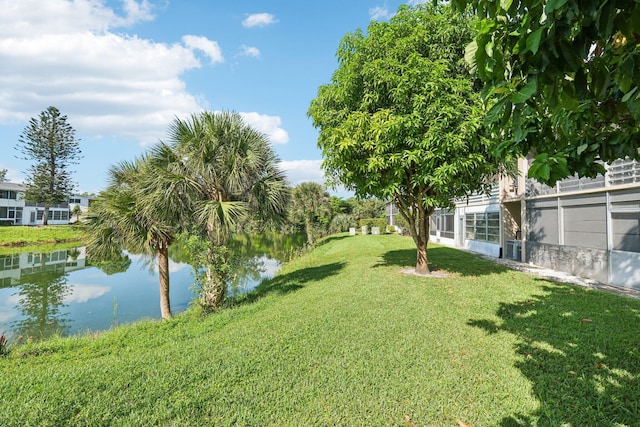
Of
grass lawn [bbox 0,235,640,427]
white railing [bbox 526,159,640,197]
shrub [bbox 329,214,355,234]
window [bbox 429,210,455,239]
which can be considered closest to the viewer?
grass lawn [bbox 0,235,640,427]

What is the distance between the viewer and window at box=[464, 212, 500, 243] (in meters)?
16.8

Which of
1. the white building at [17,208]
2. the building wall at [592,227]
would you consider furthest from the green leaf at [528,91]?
the white building at [17,208]

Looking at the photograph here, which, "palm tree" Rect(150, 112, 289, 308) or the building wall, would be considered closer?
"palm tree" Rect(150, 112, 289, 308)

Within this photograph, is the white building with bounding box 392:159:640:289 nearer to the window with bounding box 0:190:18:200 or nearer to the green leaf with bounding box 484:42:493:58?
the green leaf with bounding box 484:42:493:58

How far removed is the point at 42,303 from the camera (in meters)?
11.6

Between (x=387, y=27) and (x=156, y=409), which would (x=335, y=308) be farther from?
(x=387, y=27)

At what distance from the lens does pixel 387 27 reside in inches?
370

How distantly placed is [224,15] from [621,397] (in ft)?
38.9

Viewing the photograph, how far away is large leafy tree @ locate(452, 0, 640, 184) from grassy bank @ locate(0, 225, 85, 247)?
120ft

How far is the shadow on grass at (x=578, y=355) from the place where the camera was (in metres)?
3.22

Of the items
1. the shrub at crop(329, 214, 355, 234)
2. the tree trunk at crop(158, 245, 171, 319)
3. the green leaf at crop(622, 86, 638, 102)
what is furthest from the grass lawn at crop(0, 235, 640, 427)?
the shrub at crop(329, 214, 355, 234)

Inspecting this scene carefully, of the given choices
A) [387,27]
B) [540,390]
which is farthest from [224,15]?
[540,390]

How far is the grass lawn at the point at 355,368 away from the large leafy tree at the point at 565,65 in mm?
2691

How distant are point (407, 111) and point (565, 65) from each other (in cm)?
742
